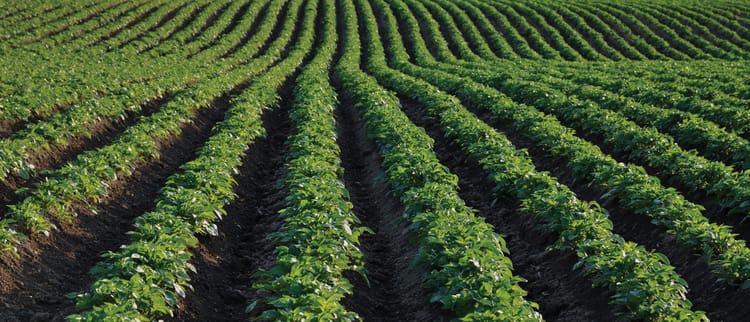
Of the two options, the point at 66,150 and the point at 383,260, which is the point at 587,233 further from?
the point at 66,150

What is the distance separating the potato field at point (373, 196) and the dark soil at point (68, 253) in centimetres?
4

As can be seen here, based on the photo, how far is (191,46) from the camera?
39.0 metres

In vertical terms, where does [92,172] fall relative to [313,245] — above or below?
below

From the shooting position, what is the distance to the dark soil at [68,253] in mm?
7473

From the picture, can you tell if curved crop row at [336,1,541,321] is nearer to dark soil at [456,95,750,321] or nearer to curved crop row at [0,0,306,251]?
dark soil at [456,95,750,321]

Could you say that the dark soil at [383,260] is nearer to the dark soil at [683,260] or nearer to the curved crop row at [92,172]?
the dark soil at [683,260]

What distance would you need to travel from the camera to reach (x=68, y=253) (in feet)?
29.3

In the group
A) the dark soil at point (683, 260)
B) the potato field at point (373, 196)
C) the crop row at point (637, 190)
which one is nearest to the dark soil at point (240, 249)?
the potato field at point (373, 196)

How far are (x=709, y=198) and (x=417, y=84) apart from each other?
13650 mm

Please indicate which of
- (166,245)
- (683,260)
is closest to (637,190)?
(683,260)

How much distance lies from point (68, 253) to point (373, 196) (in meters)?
5.43

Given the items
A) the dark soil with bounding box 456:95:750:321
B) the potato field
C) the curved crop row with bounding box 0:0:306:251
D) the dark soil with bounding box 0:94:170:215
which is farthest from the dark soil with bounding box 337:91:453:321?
the dark soil with bounding box 0:94:170:215

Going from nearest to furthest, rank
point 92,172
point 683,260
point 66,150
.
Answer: point 683,260, point 92,172, point 66,150

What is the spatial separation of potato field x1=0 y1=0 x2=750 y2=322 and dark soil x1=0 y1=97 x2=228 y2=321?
35 millimetres
